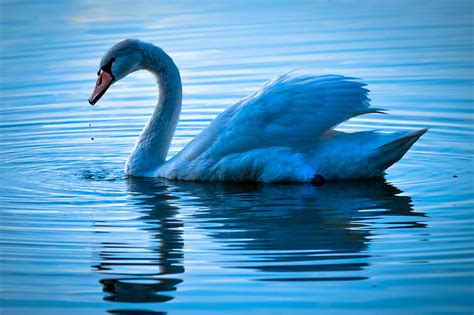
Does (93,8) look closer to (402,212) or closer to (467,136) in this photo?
(467,136)

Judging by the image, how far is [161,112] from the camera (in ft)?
38.4

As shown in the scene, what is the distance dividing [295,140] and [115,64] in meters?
2.42

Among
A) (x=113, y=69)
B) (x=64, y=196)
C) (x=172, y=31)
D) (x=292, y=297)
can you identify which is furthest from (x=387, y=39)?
(x=292, y=297)

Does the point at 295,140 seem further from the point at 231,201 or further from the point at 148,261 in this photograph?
the point at 148,261

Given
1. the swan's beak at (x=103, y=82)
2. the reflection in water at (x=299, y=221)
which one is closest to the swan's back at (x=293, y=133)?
the reflection in water at (x=299, y=221)

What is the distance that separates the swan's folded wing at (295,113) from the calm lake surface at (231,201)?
0.49 metres

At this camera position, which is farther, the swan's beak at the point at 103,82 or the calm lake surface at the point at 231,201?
the swan's beak at the point at 103,82

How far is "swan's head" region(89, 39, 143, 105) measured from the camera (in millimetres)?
11391

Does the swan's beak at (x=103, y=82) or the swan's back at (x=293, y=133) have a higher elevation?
the swan's beak at (x=103, y=82)

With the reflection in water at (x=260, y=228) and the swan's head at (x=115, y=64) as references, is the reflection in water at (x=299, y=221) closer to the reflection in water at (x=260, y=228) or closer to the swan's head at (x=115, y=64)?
the reflection in water at (x=260, y=228)

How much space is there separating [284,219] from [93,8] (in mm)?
15785

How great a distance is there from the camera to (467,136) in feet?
38.4

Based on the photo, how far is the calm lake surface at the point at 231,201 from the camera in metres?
7.07

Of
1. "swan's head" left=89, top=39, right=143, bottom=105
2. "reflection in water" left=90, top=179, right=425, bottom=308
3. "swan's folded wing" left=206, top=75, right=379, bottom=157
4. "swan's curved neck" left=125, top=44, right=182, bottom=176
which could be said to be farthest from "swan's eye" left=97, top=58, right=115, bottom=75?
"swan's folded wing" left=206, top=75, right=379, bottom=157
